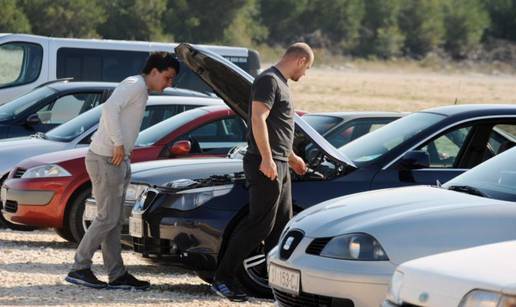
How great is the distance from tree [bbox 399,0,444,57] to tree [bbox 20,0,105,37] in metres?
35.9

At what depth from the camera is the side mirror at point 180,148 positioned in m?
12.4

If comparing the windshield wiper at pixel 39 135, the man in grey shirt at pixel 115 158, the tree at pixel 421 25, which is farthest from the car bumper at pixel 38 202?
the tree at pixel 421 25

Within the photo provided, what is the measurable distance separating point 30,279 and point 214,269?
1.59 m

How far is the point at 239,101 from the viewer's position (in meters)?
10.1

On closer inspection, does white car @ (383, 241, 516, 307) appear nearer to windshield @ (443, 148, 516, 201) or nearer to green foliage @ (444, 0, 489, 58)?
windshield @ (443, 148, 516, 201)

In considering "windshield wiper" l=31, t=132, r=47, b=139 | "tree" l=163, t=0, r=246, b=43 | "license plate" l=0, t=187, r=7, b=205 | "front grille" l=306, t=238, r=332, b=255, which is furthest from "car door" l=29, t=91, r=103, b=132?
"tree" l=163, t=0, r=246, b=43

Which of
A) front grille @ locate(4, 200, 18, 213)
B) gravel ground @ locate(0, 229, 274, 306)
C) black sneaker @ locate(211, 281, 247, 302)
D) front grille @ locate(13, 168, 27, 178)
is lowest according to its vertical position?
gravel ground @ locate(0, 229, 274, 306)

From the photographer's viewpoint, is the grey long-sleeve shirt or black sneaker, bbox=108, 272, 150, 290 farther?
black sneaker, bbox=108, 272, 150, 290

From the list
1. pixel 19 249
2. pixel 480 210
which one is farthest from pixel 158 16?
pixel 480 210

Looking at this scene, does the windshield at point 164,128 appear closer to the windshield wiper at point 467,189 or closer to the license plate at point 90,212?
the license plate at point 90,212

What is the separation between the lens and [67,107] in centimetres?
1611

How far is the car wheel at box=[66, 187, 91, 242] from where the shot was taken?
12.3m

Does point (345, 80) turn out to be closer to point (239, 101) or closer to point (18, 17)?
point (18, 17)

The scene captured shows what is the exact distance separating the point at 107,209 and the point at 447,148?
273 centimetres
